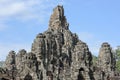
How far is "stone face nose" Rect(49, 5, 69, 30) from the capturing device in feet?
299

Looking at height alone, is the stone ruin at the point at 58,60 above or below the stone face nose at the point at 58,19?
below

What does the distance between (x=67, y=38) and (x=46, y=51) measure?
1948 cm

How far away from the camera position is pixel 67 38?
3327 inches

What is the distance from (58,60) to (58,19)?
86.5ft

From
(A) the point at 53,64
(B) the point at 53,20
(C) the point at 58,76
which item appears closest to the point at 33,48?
(A) the point at 53,64

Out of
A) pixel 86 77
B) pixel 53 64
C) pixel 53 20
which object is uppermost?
pixel 53 20

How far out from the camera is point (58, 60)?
6656 cm

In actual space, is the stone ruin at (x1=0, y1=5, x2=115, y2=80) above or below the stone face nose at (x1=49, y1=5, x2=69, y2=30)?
below

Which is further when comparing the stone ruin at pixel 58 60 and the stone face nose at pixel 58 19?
the stone face nose at pixel 58 19

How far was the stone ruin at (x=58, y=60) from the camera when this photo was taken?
36.2 meters

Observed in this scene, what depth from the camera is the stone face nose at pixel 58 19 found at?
91125 mm

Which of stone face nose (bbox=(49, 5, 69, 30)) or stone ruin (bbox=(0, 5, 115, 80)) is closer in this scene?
stone ruin (bbox=(0, 5, 115, 80))

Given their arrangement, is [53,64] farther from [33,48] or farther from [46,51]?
[33,48]

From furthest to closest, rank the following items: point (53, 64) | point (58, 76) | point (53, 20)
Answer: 1. point (53, 20)
2. point (53, 64)
3. point (58, 76)
